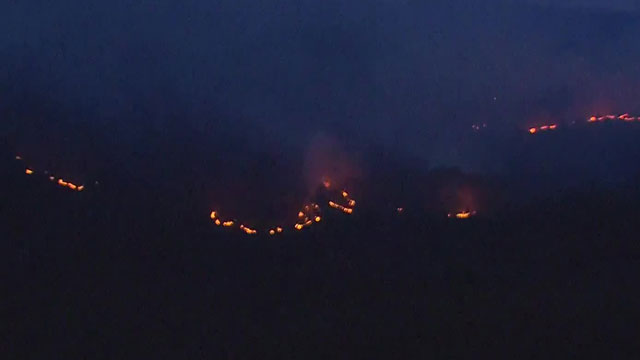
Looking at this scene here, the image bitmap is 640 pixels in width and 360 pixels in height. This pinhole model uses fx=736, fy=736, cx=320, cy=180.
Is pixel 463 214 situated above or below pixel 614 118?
below

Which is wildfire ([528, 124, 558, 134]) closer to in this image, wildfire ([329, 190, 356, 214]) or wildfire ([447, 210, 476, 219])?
wildfire ([447, 210, 476, 219])

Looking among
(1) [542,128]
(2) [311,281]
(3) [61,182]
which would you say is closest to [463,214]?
(2) [311,281]

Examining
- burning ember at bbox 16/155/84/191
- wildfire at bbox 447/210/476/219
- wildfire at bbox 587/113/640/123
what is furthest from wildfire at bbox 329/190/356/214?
wildfire at bbox 587/113/640/123

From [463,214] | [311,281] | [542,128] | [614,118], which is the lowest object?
[311,281]

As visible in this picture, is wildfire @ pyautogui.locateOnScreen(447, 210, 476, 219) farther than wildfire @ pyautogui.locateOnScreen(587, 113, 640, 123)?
No

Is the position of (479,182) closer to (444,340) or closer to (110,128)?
(444,340)

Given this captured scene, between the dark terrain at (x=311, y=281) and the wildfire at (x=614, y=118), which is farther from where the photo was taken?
the wildfire at (x=614, y=118)

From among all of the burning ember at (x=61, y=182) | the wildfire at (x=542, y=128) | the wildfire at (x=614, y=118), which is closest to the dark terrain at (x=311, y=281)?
the burning ember at (x=61, y=182)

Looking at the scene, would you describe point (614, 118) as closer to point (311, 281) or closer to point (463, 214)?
point (463, 214)

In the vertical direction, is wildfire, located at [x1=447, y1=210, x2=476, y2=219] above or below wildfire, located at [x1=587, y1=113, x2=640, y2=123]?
below

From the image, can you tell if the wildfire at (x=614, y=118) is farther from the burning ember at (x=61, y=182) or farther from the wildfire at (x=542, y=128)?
the burning ember at (x=61, y=182)

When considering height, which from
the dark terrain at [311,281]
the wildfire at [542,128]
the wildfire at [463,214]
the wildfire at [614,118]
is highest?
the wildfire at [614,118]

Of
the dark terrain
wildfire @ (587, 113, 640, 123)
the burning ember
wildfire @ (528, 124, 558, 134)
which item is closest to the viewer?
the dark terrain

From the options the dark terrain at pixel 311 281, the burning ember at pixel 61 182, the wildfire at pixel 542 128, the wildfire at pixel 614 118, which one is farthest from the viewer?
the wildfire at pixel 614 118
